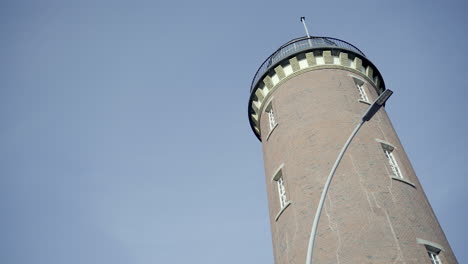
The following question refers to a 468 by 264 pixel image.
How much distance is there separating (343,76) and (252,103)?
5970 mm

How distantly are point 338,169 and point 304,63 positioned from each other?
8.73m

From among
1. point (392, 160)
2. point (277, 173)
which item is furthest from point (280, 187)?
point (392, 160)

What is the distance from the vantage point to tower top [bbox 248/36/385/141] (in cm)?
2184

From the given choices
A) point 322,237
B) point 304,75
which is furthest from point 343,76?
point 322,237

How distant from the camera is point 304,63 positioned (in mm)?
22078

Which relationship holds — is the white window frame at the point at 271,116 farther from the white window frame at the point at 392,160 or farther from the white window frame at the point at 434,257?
the white window frame at the point at 434,257

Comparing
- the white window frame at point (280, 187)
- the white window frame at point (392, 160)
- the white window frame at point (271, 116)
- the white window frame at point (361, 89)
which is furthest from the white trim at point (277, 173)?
the white window frame at point (361, 89)

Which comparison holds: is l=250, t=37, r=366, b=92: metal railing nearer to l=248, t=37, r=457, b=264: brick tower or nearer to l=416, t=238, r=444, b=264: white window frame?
l=248, t=37, r=457, b=264: brick tower

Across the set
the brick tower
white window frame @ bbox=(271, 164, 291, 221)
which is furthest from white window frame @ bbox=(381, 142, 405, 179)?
white window frame @ bbox=(271, 164, 291, 221)

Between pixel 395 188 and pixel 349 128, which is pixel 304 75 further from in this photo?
pixel 395 188

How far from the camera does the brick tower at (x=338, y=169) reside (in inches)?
514

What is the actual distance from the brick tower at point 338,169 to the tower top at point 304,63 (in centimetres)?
6

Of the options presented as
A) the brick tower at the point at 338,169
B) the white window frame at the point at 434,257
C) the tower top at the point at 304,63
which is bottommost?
the white window frame at the point at 434,257

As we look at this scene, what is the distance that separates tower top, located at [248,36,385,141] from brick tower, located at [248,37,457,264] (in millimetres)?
58
